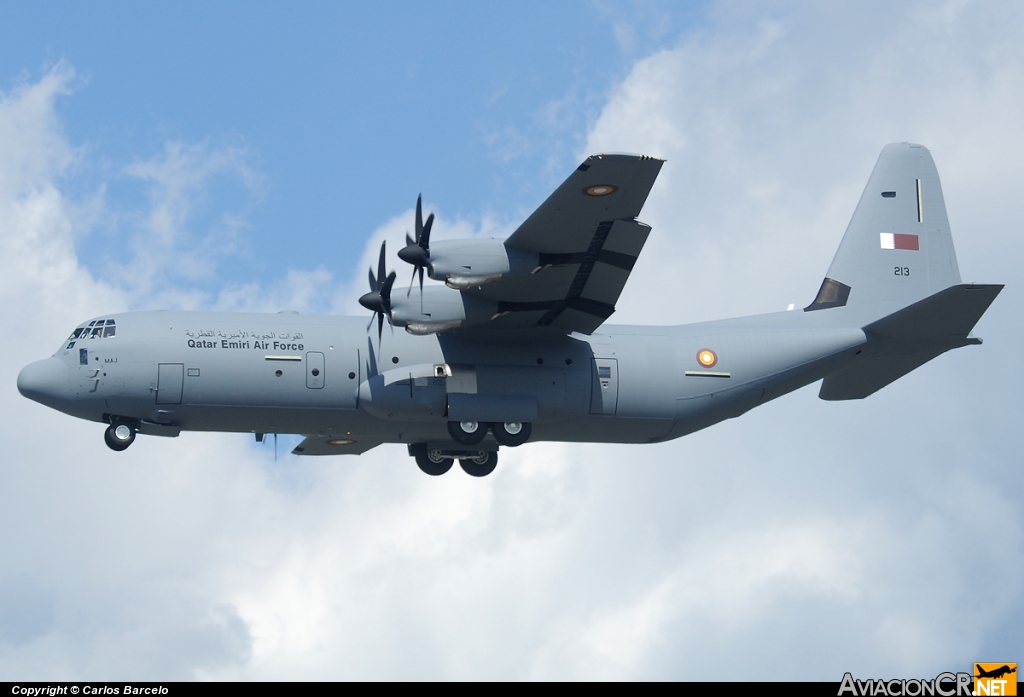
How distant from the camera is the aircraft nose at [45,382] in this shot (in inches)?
989

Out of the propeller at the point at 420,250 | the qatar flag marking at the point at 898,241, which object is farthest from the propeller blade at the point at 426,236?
the qatar flag marking at the point at 898,241

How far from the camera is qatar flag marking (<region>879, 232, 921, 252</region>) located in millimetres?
29984

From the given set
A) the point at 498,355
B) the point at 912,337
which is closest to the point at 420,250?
the point at 498,355

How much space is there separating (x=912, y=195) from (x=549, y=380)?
9.21 meters

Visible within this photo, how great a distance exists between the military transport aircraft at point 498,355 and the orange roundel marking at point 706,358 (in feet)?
0.10

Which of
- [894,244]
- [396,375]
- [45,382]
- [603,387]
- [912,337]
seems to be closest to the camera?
[45,382]

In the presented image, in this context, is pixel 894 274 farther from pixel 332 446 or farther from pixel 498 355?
pixel 332 446

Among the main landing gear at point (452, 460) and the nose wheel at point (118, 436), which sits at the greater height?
the main landing gear at point (452, 460)

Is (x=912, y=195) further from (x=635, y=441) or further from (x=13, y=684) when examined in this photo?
(x=13, y=684)

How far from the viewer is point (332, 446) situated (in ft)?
97.2

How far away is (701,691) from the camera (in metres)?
20.2

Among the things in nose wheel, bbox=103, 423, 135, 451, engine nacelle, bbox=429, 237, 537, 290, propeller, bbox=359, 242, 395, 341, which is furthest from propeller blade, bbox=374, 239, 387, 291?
nose wheel, bbox=103, 423, 135, 451

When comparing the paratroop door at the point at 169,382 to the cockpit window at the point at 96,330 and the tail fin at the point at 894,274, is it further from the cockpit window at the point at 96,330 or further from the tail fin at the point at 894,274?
the tail fin at the point at 894,274

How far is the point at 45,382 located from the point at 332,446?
6.41 meters
